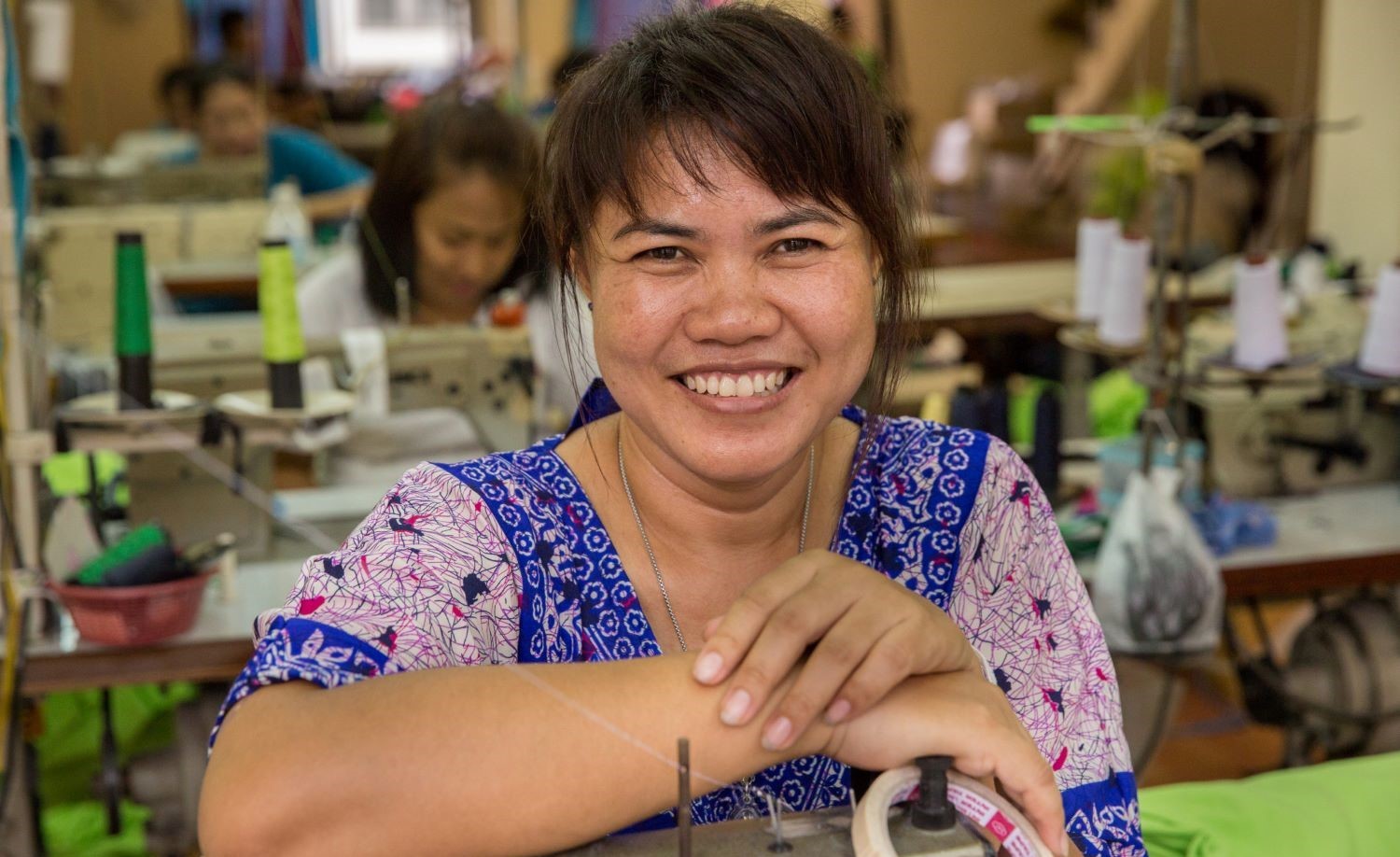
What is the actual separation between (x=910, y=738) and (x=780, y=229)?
0.42 metres

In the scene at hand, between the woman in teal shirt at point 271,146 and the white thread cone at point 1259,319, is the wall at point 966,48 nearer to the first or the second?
the woman in teal shirt at point 271,146

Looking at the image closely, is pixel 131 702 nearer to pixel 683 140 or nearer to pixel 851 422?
pixel 851 422

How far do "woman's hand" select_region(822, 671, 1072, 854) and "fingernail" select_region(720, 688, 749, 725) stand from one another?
7 centimetres

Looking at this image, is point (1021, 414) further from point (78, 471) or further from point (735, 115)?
point (735, 115)

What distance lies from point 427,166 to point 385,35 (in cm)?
1185

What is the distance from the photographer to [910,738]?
3.22 ft

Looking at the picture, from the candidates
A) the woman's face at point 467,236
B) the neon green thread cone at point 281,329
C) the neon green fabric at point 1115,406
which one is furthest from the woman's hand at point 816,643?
the neon green fabric at point 1115,406

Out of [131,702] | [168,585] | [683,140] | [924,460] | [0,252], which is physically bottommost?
[131,702]

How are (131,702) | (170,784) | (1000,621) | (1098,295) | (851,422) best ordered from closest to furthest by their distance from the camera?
(1000,621) → (851,422) → (170,784) → (131,702) → (1098,295)

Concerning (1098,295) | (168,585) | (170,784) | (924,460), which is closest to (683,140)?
(924,460)

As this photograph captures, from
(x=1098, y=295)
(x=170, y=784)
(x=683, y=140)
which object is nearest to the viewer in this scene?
(x=683, y=140)

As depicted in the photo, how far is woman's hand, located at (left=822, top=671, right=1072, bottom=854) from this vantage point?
0.98m

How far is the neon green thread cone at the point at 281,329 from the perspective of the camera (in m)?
2.38

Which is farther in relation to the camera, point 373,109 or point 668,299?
point 373,109
